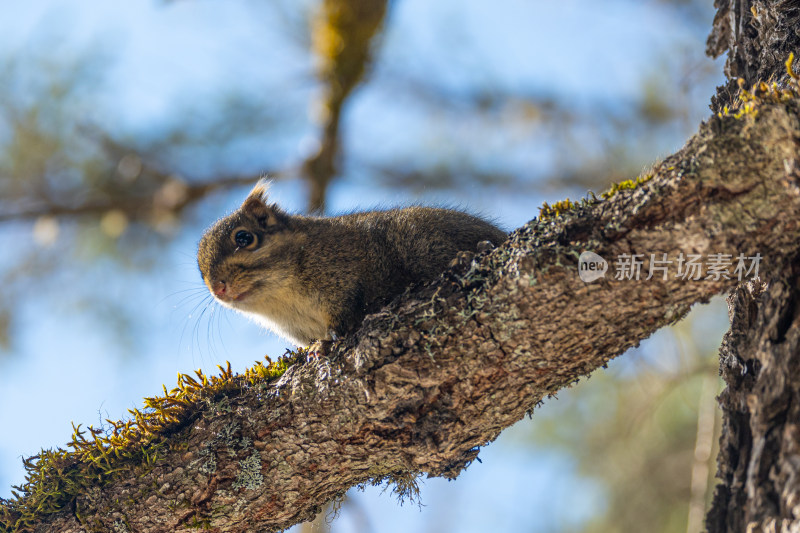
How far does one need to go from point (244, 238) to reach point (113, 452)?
1.61m

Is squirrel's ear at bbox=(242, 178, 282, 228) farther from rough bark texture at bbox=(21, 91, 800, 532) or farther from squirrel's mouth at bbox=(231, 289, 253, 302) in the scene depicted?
rough bark texture at bbox=(21, 91, 800, 532)

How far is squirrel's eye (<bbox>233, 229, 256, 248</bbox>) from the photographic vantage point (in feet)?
14.9

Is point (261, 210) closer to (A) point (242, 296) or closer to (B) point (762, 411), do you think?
(A) point (242, 296)

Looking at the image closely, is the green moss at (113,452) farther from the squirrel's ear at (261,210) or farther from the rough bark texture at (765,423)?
the rough bark texture at (765,423)

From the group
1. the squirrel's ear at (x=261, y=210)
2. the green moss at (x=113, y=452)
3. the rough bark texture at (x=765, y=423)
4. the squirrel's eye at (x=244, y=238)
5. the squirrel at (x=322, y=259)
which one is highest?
the squirrel's ear at (x=261, y=210)

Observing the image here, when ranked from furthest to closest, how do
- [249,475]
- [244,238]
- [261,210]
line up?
[261,210] → [244,238] → [249,475]

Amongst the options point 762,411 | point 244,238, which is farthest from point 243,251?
point 762,411

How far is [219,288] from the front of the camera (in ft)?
14.2

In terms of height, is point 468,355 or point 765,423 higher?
point 468,355

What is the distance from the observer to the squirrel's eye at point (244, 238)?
454 centimetres

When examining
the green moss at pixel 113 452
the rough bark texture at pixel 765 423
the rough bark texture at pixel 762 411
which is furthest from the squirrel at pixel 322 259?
the rough bark texture at pixel 765 423

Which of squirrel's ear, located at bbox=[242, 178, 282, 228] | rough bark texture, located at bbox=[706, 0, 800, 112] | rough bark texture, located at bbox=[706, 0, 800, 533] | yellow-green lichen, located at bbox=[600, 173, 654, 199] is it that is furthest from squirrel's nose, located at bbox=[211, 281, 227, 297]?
rough bark texture, located at bbox=[706, 0, 800, 112]

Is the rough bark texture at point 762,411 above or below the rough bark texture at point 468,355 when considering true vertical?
below

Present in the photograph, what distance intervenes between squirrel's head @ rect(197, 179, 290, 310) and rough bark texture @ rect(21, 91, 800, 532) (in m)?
1.04
